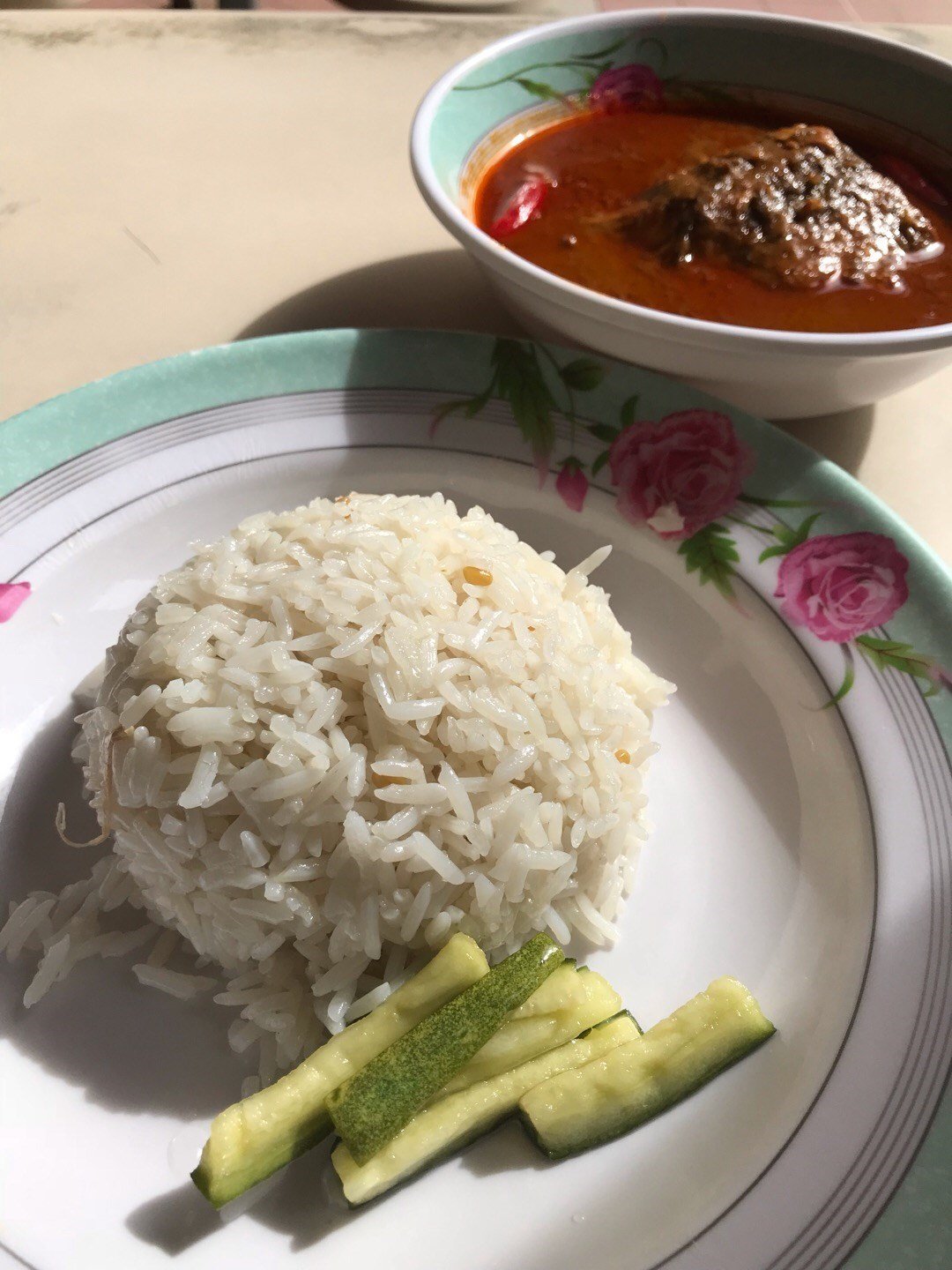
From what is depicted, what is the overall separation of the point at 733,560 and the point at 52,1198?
1.47 metres

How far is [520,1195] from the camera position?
130 cm

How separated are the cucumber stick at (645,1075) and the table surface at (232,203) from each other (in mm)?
1118

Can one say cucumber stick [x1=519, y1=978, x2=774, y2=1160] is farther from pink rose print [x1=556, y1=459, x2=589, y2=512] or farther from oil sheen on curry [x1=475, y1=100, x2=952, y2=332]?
oil sheen on curry [x1=475, y1=100, x2=952, y2=332]

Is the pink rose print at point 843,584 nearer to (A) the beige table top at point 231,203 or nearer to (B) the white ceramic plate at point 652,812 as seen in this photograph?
(B) the white ceramic plate at point 652,812

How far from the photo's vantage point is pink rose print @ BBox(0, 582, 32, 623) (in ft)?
5.67

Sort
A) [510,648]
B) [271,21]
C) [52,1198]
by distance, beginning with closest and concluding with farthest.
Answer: [52,1198], [510,648], [271,21]

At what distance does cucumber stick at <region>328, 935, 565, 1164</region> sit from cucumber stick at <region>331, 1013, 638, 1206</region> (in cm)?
2

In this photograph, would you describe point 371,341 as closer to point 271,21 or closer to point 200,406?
point 200,406

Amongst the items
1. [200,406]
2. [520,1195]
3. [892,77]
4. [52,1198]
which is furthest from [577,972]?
[892,77]

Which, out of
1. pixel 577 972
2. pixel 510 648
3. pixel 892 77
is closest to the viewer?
pixel 577 972

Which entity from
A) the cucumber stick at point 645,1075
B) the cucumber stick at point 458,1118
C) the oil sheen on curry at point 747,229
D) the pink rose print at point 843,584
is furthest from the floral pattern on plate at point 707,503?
the cucumber stick at point 458,1118

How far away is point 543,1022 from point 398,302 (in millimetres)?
1806

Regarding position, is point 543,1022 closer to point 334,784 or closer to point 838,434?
point 334,784

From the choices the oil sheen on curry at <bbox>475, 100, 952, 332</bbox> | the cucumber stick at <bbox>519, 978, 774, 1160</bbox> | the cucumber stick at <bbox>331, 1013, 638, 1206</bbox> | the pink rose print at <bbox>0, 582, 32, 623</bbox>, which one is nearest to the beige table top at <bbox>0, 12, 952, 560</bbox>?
the oil sheen on curry at <bbox>475, 100, 952, 332</bbox>
